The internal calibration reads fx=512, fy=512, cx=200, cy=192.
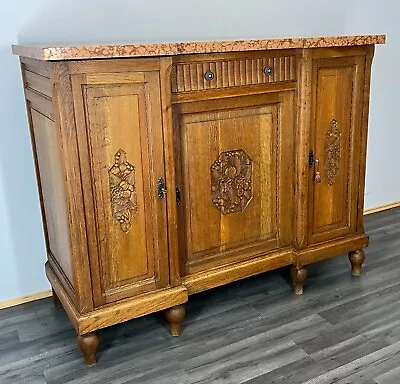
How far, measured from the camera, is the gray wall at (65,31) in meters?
1.98

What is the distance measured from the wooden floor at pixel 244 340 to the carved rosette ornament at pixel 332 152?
512mm

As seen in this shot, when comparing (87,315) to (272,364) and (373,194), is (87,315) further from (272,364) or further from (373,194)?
(373,194)

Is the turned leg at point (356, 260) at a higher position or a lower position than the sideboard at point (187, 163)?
lower

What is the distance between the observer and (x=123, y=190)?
1.69 meters

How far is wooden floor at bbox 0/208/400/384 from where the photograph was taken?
5.64 ft

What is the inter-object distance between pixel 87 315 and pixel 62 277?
268 millimetres

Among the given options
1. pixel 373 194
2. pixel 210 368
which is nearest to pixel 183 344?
pixel 210 368

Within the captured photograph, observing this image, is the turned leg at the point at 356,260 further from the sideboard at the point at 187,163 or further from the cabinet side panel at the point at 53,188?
the cabinet side panel at the point at 53,188

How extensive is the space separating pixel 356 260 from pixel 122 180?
1201 millimetres

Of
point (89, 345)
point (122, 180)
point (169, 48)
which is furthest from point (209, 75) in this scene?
point (89, 345)

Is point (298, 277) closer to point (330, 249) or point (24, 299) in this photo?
point (330, 249)

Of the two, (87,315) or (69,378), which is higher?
(87,315)

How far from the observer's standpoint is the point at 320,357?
1.78 meters

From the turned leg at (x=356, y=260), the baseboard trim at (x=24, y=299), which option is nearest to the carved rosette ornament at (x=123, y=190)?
the baseboard trim at (x=24, y=299)
